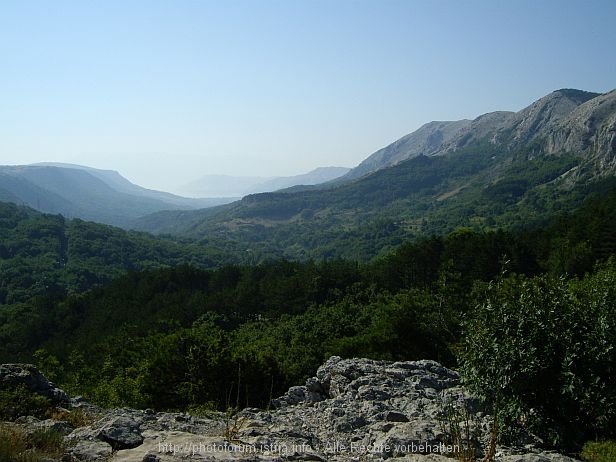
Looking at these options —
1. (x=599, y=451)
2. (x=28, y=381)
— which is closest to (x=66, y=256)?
(x=28, y=381)

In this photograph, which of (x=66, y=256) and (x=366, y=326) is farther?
(x=66, y=256)

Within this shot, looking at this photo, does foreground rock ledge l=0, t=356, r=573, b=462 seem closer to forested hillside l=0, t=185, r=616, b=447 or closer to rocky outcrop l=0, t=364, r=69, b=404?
rocky outcrop l=0, t=364, r=69, b=404

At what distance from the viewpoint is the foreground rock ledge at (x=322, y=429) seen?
32.8 ft

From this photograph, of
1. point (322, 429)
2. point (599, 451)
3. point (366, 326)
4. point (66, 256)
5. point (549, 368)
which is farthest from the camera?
point (66, 256)

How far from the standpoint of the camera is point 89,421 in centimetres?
1312

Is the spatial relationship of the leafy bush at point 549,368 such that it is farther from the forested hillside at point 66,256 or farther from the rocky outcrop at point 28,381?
the forested hillside at point 66,256

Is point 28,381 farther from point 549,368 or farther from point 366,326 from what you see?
point 366,326

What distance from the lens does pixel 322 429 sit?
14406 millimetres

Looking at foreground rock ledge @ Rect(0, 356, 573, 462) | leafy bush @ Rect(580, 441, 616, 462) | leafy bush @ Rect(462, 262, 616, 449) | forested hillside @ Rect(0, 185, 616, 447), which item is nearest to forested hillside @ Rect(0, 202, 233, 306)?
forested hillside @ Rect(0, 185, 616, 447)

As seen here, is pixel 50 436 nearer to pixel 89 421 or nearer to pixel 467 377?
pixel 89 421

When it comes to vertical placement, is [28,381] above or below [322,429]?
above

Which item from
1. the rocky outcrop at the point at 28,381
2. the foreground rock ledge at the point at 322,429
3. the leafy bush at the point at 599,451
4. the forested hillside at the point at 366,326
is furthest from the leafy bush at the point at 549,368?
the rocky outcrop at the point at 28,381

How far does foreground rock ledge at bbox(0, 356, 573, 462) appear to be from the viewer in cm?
999

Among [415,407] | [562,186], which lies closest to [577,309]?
[415,407]
